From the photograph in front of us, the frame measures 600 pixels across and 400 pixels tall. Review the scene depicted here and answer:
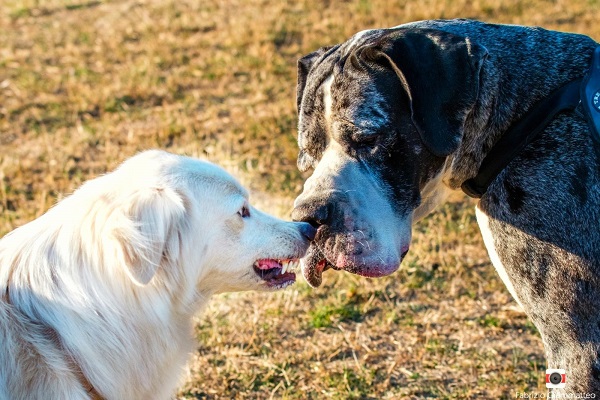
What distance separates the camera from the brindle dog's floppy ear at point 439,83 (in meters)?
4.10

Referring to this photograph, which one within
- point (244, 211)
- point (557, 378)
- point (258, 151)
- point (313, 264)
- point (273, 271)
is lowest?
point (258, 151)

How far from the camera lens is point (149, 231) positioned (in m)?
3.54

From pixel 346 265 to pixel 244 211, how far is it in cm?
58

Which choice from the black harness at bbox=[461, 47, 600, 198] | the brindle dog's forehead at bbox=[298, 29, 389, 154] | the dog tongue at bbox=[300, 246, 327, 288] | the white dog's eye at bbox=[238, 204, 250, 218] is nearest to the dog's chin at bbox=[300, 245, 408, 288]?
the dog tongue at bbox=[300, 246, 327, 288]

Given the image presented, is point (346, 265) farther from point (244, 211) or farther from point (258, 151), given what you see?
point (258, 151)

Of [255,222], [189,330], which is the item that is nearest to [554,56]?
[255,222]

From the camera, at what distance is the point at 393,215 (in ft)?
14.2

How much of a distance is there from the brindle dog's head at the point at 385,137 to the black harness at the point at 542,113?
0.24 m

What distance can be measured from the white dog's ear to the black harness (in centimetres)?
157

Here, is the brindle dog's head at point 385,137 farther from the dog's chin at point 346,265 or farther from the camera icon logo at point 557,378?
the camera icon logo at point 557,378

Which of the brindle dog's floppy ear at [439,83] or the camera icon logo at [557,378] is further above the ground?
the brindle dog's floppy ear at [439,83]

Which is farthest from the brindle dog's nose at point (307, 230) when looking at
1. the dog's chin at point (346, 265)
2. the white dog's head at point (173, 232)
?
the dog's chin at point (346, 265)

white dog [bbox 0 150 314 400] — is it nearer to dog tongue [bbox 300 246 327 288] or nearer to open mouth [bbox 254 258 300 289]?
open mouth [bbox 254 258 300 289]

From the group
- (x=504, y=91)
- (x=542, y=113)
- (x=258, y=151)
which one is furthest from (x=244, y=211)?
(x=258, y=151)
